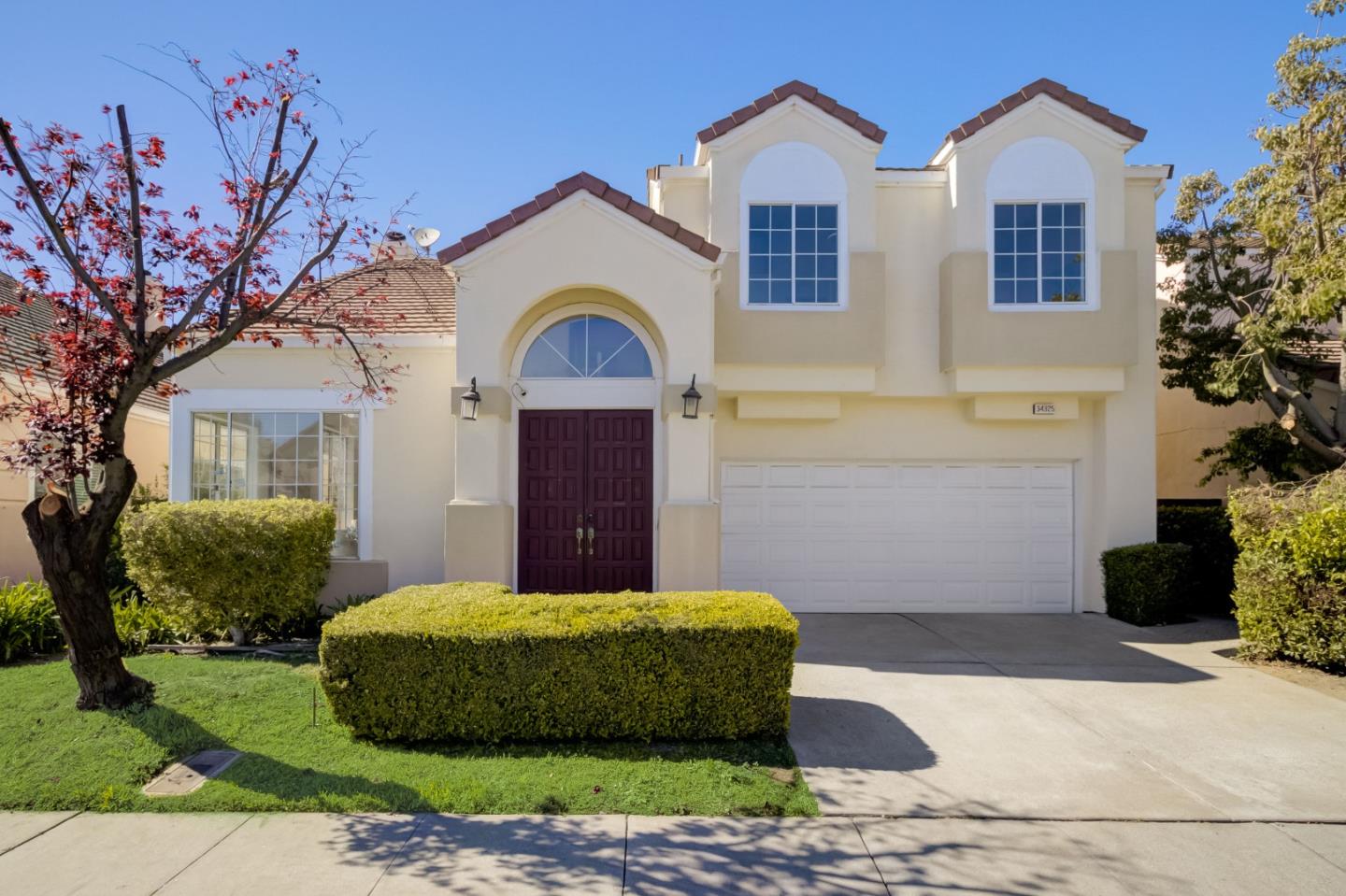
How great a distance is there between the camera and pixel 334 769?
18.3 ft

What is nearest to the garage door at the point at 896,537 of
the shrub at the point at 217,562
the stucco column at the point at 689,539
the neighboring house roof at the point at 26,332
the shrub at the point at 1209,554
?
the shrub at the point at 1209,554

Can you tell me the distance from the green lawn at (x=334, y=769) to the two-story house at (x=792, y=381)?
13.1 ft

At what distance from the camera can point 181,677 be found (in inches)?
305

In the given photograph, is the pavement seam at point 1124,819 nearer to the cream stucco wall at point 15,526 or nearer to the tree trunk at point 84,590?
the tree trunk at point 84,590

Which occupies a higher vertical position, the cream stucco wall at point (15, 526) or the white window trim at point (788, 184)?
the white window trim at point (788, 184)

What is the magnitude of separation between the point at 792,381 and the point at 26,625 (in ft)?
A: 31.4

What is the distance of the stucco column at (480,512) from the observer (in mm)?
9531

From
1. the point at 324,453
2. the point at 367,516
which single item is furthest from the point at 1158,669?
the point at 324,453

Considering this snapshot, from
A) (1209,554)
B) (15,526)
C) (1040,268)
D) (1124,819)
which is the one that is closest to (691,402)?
Result: (1040,268)

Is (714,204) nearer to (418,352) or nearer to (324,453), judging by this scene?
(418,352)

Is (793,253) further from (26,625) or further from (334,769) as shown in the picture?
(26,625)

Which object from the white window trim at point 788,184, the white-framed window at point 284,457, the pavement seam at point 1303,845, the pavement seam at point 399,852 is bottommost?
the pavement seam at point 1303,845

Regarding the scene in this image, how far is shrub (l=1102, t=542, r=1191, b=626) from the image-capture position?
35.9 feet

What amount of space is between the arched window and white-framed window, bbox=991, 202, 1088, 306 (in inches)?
203
